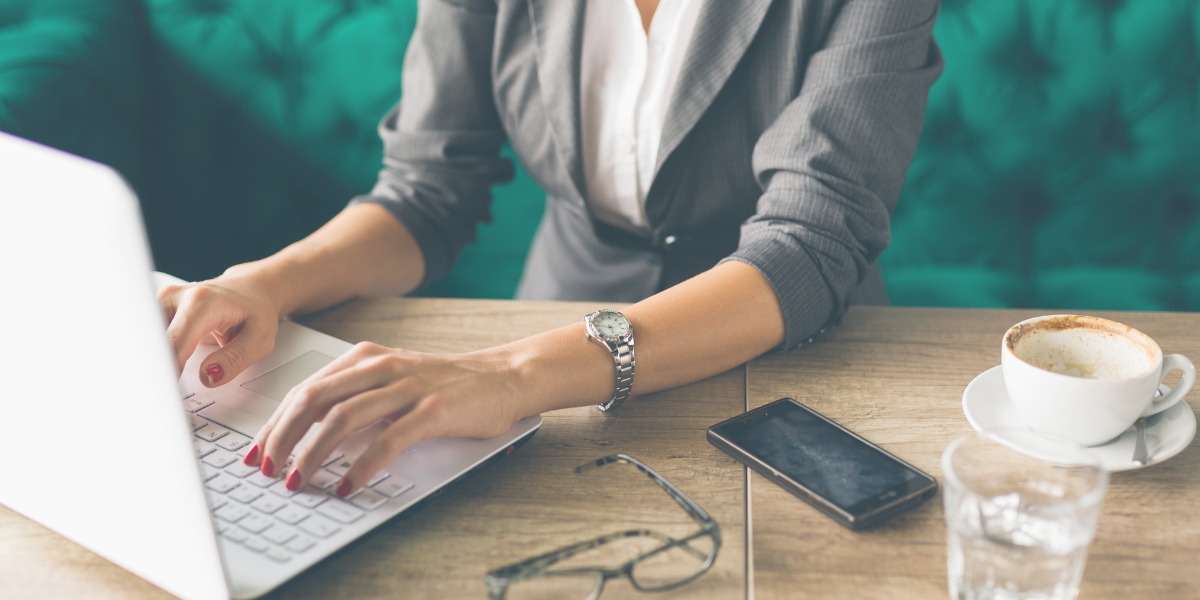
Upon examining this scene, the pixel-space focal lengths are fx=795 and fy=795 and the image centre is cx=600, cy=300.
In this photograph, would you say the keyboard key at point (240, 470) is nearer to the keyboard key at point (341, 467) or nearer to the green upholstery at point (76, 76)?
the keyboard key at point (341, 467)

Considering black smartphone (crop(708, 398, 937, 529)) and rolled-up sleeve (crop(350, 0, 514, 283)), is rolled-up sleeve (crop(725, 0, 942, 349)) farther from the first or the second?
rolled-up sleeve (crop(350, 0, 514, 283))

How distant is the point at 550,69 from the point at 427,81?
145mm

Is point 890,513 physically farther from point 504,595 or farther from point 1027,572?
point 504,595

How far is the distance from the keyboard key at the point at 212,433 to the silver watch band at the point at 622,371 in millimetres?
250

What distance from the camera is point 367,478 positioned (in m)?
0.44

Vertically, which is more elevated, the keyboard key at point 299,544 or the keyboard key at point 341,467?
the keyboard key at point 299,544

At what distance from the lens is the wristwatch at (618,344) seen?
1.83 feet

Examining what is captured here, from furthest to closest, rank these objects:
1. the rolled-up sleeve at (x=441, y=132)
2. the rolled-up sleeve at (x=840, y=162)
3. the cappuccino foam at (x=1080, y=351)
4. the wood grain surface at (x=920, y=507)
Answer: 1. the rolled-up sleeve at (x=441, y=132)
2. the rolled-up sleeve at (x=840, y=162)
3. the cappuccino foam at (x=1080, y=351)
4. the wood grain surface at (x=920, y=507)

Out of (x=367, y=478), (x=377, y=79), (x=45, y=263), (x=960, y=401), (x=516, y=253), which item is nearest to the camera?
(x=45, y=263)

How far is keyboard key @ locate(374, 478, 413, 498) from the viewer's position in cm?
45

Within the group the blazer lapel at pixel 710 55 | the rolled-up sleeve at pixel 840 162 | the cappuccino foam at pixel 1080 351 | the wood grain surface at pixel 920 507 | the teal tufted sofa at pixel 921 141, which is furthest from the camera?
the teal tufted sofa at pixel 921 141

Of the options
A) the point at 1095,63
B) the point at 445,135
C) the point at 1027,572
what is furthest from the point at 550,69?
the point at 1095,63

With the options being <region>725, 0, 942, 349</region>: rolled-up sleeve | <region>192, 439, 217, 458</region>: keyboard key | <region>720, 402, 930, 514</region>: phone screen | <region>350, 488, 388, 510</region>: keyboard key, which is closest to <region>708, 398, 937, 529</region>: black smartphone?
<region>720, 402, 930, 514</region>: phone screen

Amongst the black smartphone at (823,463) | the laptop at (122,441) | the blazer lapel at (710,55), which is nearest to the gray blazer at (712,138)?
Result: the blazer lapel at (710,55)
